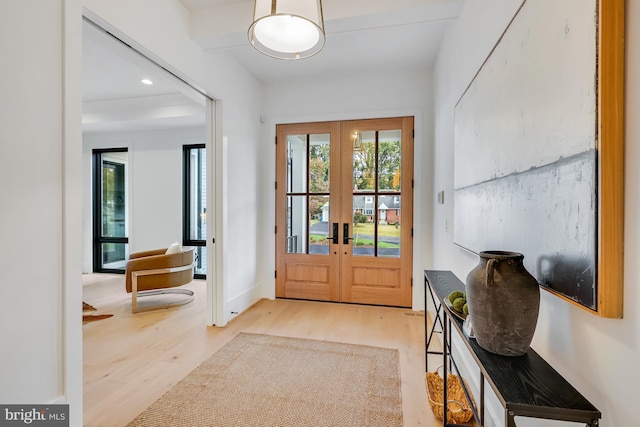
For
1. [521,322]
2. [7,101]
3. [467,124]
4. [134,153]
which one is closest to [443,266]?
[467,124]

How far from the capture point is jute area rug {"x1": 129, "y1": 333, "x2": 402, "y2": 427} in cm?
172

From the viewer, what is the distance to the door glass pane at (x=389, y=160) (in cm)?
368

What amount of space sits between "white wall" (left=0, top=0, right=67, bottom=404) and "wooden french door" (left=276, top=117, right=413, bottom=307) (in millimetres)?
2607

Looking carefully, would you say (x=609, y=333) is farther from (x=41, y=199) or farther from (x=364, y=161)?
(x=364, y=161)

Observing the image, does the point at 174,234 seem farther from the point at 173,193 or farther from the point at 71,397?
the point at 71,397

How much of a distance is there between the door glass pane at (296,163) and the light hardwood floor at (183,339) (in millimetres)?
1512

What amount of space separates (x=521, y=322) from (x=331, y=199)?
9.79 feet

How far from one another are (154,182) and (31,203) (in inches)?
169

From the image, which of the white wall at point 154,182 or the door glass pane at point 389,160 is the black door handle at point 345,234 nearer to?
the door glass pane at point 389,160

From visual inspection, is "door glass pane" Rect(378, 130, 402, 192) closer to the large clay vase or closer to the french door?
the large clay vase

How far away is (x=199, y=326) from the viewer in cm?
312

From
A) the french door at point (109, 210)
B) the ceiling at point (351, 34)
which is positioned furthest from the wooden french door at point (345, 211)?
the french door at point (109, 210)

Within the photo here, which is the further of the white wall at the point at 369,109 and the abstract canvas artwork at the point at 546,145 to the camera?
the white wall at the point at 369,109

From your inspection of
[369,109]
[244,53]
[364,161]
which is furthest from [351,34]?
[364,161]
